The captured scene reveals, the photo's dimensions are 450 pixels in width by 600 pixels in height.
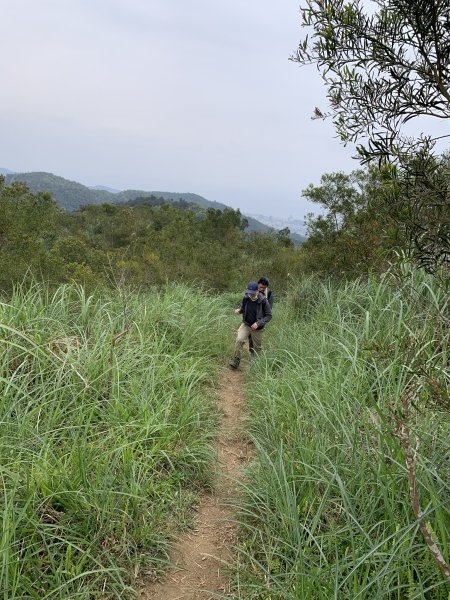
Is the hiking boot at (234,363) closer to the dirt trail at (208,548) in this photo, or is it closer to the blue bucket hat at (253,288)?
the blue bucket hat at (253,288)

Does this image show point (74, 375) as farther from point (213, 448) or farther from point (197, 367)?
point (197, 367)

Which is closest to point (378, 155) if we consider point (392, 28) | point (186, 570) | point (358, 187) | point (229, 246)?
point (392, 28)

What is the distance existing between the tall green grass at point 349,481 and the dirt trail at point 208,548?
0.47 feet

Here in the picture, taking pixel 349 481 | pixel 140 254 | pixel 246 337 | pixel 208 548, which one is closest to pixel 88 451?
pixel 208 548

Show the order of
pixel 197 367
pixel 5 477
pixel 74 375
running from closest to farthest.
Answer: pixel 5 477
pixel 74 375
pixel 197 367

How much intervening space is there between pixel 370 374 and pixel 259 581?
1826 mm

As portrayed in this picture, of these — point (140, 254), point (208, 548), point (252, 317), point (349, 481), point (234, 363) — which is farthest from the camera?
point (140, 254)

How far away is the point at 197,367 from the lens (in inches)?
190

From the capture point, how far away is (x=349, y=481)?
88.5 inches

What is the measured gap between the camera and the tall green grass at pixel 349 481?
1.69 m

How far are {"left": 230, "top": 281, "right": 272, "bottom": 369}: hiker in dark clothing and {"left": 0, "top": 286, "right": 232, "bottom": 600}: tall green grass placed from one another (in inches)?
57.5

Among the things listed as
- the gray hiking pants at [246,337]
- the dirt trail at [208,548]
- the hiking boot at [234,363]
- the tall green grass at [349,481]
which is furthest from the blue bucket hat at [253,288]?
the dirt trail at [208,548]

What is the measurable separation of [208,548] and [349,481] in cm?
97

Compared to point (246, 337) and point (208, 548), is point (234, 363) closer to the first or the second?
point (246, 337)
